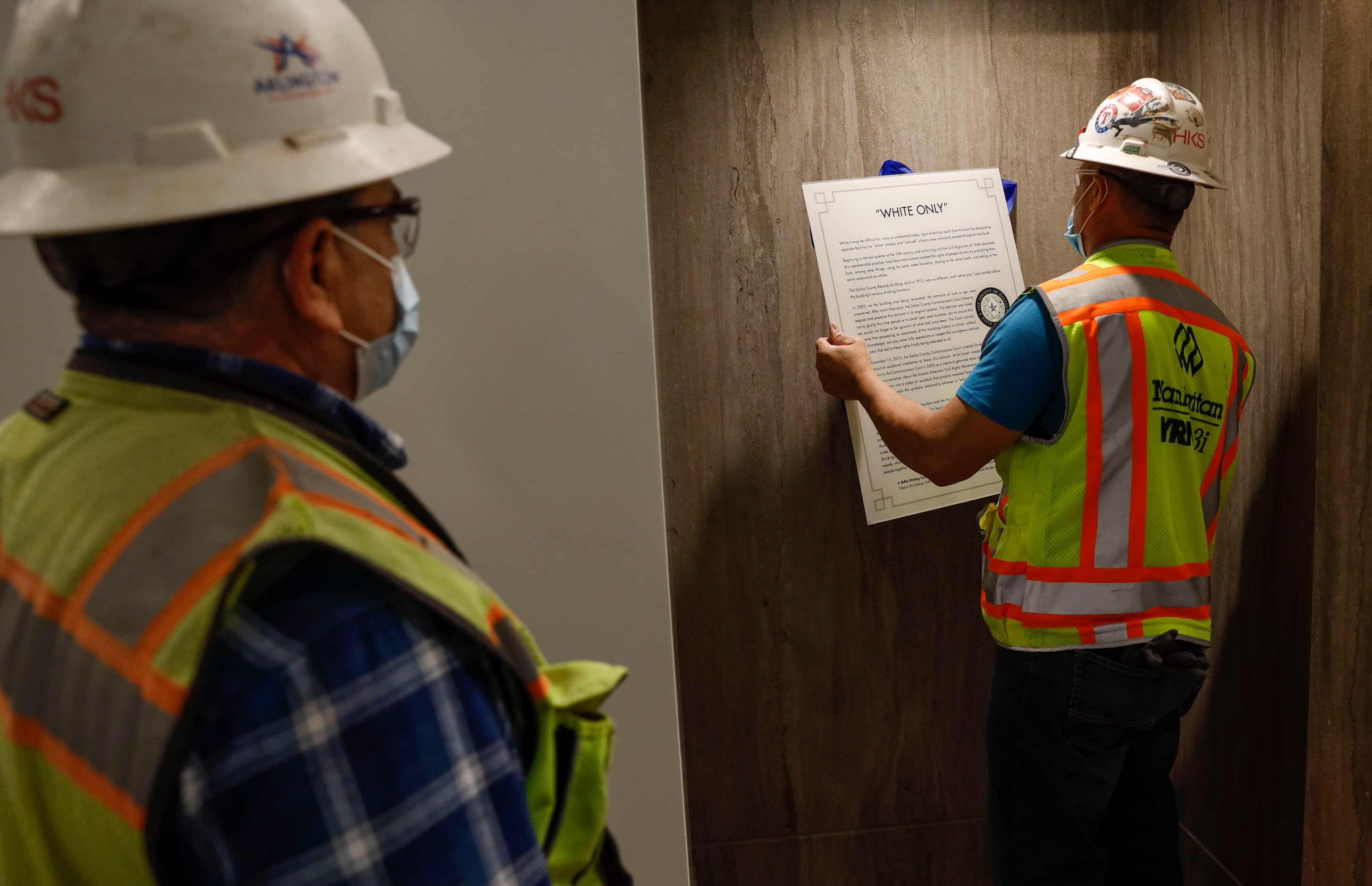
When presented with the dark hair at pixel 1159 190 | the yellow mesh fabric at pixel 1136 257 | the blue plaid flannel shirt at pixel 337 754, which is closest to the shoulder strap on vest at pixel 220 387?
the blue plaid flannel shirt at pixel 337 754

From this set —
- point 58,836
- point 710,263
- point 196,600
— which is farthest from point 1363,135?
point 58,836

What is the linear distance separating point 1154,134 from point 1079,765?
111 centimetres

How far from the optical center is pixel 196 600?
530 mm

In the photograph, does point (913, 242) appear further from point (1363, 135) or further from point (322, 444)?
point (322, 444)

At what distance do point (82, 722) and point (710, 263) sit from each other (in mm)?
1852

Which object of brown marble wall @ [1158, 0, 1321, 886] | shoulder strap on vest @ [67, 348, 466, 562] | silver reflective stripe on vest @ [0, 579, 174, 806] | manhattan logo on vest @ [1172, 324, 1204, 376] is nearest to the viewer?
silver reflective stripe on vest @ [0, 579, 174, 806]

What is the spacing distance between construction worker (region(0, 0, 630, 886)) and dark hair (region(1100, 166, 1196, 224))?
1.40m

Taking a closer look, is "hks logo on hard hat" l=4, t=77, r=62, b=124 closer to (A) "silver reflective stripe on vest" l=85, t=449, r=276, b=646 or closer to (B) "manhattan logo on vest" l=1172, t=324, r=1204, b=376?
(A) "silver reflective stripe on vest" l=85, t=449, r=276, b=646

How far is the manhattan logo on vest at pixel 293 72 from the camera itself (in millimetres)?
646

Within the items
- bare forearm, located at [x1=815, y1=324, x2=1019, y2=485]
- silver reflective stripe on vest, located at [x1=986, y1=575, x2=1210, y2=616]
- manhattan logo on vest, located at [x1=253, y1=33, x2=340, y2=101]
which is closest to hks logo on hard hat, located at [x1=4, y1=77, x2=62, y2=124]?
manhattan logo on vest, located at [x1=253, y1=33, x2=340, y2=101]

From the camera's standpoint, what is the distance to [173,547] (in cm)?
55

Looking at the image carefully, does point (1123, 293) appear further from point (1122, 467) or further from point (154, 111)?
point (154, 111)

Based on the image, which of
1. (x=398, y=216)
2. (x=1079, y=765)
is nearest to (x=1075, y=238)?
(x=1079, y=765)

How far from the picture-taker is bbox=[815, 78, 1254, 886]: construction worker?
1.58 m
